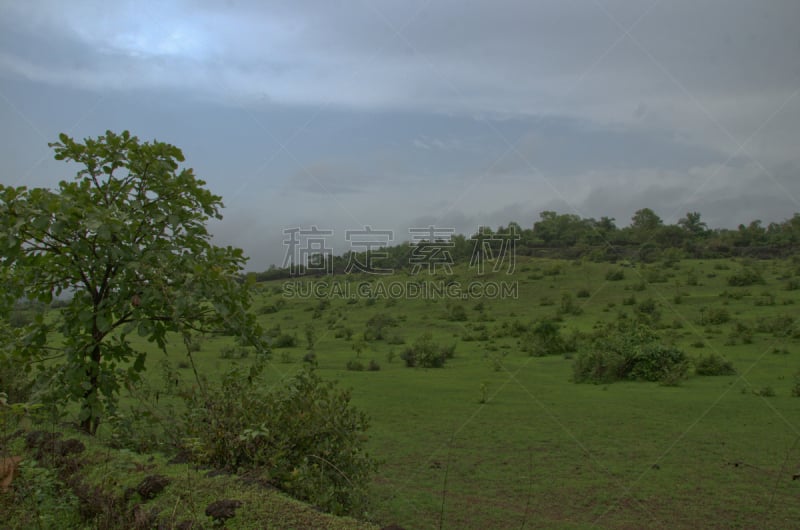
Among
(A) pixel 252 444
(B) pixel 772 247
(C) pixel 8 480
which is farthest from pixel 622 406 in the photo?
(B) pixel 772 247

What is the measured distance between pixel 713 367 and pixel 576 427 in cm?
784

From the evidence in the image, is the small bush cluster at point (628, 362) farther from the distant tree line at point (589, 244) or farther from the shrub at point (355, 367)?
the distant tree line at point (589, 244)

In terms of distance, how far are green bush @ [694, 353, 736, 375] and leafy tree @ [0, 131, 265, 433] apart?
45.6 ft

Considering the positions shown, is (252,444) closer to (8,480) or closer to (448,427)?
(8,480)

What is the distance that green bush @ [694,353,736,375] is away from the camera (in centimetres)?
1510

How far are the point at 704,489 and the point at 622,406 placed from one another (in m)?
4.90

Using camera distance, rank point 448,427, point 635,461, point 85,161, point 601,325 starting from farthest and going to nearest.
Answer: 1. point 601,325
2. point 448,427
3. point 635,461
4. point 85,161

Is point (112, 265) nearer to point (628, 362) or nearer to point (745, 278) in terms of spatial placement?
point (628, 362)

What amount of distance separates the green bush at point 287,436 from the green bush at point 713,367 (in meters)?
12.9

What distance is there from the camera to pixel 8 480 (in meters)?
3.12

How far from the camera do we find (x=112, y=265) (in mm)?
4879

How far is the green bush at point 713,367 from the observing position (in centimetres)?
1510

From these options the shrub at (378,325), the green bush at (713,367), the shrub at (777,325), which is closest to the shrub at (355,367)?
the shrub at (378,325)

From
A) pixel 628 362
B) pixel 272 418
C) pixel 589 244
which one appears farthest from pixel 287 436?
pixel 589 244
